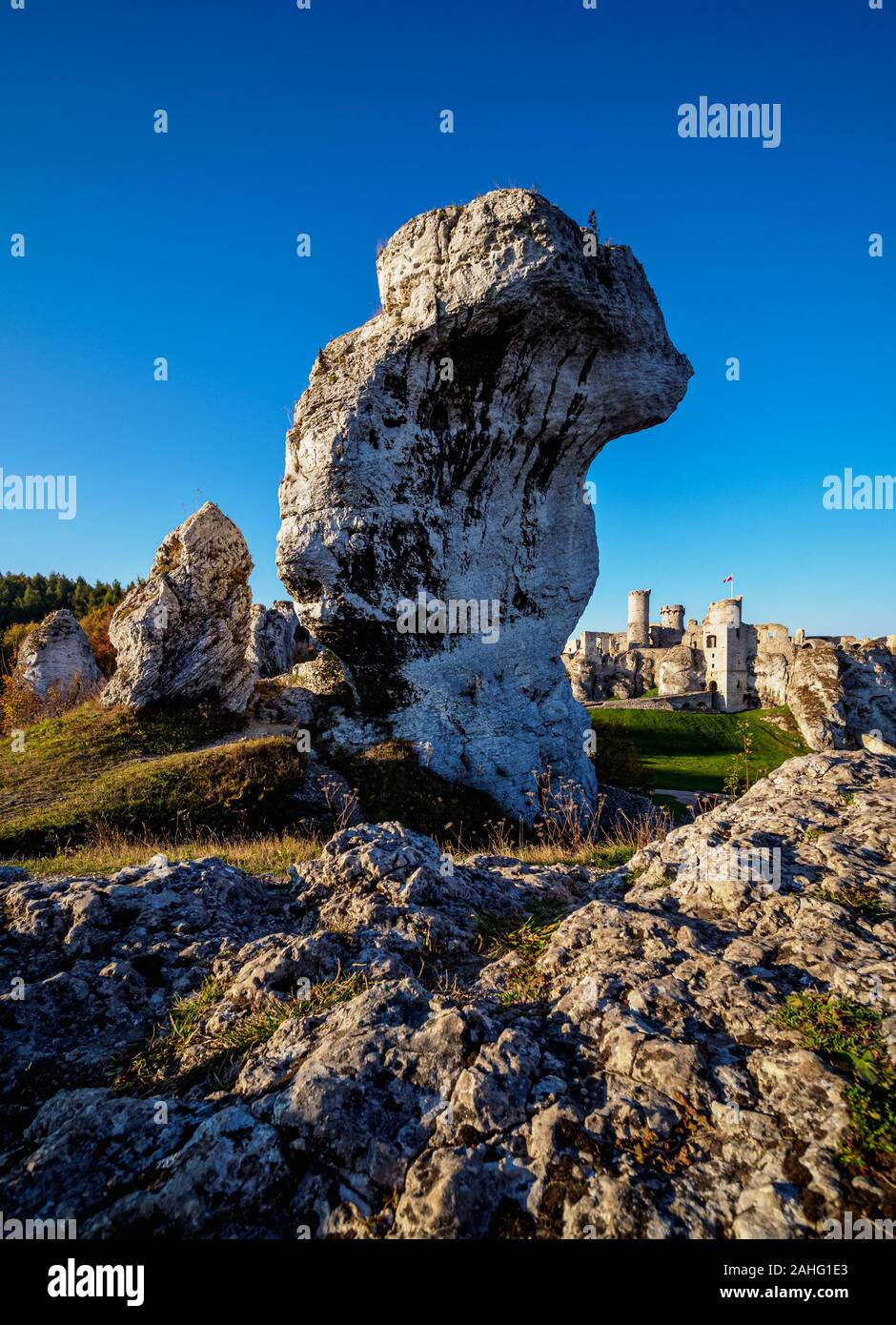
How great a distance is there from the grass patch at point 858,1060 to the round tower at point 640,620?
5908cm

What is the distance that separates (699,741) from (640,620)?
26.0m

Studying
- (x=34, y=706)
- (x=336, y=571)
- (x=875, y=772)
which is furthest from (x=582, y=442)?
(x=34, y=706)

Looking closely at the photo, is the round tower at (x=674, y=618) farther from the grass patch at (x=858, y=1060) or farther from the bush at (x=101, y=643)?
the grass patch at (x=858, y=1060)

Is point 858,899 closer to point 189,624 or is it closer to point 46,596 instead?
point 189,624

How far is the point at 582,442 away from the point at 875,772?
45.6ft

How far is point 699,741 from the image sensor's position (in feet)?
119

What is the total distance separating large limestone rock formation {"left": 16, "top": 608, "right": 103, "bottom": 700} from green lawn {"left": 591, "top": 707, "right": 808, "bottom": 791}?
84.6 ft

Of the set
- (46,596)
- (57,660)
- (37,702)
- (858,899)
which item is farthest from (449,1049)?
(46,596)

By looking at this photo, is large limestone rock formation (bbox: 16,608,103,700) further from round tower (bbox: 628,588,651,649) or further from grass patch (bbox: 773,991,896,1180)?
round tower (bbox: 628,588,651,649)

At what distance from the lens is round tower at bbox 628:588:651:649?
196ft

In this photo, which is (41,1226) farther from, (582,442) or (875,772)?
(582,442)

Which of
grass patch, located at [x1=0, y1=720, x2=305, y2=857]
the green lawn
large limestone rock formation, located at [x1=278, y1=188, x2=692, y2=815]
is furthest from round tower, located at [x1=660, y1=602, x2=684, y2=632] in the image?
grass patch, located at [x1=0, y1=720, x2=305, y2=857]

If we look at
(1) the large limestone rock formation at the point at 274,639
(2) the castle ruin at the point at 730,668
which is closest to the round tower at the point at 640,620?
(2) the castle ruin at the point at 730,668

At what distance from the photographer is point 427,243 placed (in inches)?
562
